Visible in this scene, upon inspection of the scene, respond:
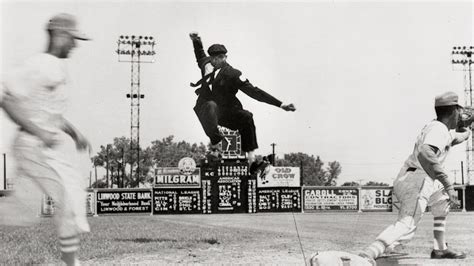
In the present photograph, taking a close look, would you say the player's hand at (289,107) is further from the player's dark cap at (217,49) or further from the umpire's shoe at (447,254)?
the umpire's shoe at (447,254)

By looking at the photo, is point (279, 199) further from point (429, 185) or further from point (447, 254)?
point (429, 185)

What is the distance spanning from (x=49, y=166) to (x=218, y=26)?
722 cm

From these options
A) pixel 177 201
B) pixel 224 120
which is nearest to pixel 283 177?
pixel 177 201

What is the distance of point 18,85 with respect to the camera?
4.29 metres

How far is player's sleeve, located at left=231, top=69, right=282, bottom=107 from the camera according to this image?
1136cm

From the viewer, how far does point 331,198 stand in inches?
1334

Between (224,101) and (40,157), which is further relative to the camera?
(224,101)

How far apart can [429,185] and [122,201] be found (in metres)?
27.2

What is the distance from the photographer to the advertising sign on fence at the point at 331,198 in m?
33.2

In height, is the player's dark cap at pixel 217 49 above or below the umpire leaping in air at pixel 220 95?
above

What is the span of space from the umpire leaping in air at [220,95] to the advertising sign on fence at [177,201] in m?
17.1

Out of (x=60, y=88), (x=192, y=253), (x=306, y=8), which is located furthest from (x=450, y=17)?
(x=60, y=88)

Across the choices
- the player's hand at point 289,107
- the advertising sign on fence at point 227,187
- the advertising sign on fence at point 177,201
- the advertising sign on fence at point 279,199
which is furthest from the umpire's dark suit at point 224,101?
the advertising sign on fence at point 279,199

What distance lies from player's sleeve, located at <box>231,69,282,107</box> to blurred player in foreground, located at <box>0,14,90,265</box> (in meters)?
7.18
